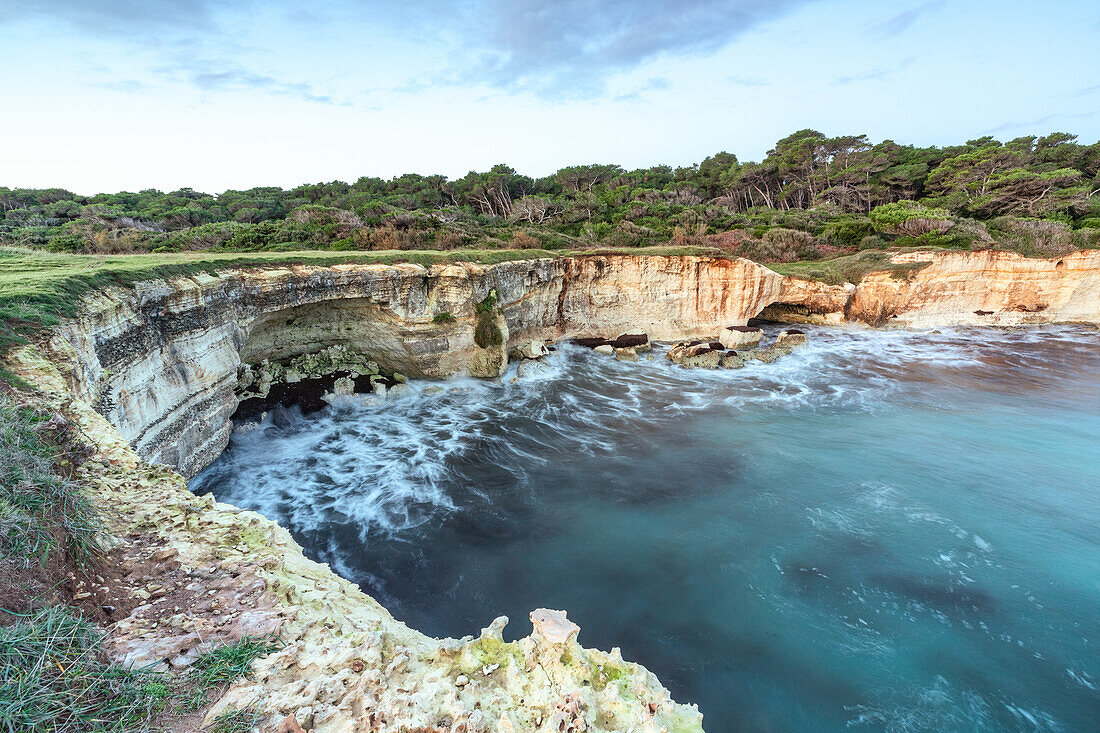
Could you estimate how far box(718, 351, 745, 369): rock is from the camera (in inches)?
761

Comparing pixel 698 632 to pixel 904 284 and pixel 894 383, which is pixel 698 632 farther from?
pixel 904 284

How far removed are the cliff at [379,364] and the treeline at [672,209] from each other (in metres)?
5.90

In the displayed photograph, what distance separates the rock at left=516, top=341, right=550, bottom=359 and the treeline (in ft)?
27.1

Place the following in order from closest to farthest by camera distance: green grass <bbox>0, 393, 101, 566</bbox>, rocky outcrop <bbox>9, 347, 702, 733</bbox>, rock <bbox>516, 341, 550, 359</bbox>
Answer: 1. rocky outcrop <bbox>9, 347, 702, 733</bbox>
2. green grass <bbox>0, 393, 101, 566</bbox>
3. rock <bbox>516, 341, 550, 359</bbox>

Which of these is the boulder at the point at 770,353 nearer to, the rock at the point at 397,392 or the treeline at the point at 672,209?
the treeline at the point at 672,209

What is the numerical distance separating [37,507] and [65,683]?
66.7 inches

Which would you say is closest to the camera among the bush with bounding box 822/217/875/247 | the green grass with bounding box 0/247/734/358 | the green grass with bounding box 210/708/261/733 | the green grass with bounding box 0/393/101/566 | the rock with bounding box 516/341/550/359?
the green grass with bounding box 210/708/261/733

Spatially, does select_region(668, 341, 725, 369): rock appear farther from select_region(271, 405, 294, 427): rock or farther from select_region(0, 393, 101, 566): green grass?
select_region(0, 393, 101, 566): green grass

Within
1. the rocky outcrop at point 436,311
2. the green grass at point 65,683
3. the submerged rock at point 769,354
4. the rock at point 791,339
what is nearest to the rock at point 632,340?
the rocky outcrop at point 436,311

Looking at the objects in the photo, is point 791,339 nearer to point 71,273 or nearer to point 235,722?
point 235,722

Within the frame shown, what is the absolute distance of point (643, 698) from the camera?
3.22m

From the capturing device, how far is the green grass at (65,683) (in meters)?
2.04

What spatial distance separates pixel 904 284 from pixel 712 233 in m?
13.1

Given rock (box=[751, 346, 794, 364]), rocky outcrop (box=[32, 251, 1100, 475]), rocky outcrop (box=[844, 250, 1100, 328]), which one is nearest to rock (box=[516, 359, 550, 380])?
rocky outcrop (box=[32, 251, 1100, 475])
